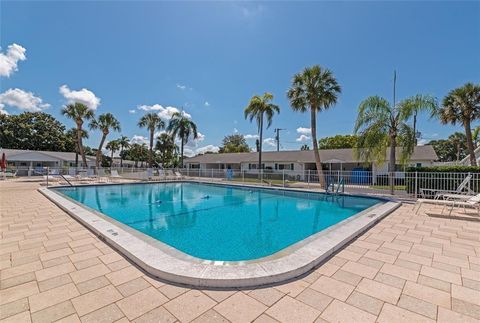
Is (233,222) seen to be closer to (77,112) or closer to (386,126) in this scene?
(386,126)

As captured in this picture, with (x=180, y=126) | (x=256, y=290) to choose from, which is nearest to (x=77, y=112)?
(x=180, y=126)

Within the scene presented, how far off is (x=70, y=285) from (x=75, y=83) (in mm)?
25189

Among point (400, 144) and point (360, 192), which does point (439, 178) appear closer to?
point (400, 144)

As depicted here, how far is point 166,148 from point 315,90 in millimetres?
33499

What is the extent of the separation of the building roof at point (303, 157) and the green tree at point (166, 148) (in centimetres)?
660

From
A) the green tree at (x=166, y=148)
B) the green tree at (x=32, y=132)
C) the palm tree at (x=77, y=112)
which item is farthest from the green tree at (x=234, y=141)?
the green tree at (x=32, y=132)

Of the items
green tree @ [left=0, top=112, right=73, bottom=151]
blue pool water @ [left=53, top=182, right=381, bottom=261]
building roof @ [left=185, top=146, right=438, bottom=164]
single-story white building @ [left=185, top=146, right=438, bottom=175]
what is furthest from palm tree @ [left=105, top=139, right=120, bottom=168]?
blue pool water @ [left=53, top=182, right=381, bottom=261]

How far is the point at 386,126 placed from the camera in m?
11.4

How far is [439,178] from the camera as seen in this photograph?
9.88 meters

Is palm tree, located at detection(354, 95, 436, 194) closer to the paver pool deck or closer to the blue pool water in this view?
the blue pool water

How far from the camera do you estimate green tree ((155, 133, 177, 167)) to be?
4034 centimetres

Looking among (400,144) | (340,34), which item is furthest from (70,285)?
(340,34)

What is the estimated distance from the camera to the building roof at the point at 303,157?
63.7 feet

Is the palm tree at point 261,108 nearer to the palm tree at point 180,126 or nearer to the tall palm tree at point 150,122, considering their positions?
the palm tree at point 180,126
